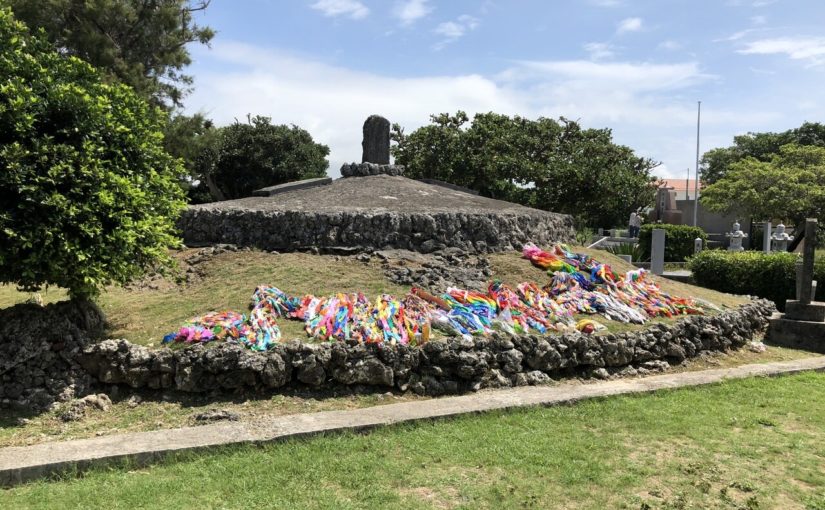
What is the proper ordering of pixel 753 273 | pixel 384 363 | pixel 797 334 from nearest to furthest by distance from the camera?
1. pixel 384 363
2. pixel 797 334
3. pixel 753 273

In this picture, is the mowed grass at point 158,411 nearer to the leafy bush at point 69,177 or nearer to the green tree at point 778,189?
the leafy bush at point 69,177

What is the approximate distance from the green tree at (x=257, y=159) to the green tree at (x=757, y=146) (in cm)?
2848

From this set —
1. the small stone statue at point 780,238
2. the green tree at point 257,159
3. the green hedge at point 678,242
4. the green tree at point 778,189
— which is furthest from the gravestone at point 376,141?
the green tree at point 778,189

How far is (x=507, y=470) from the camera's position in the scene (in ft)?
11.5

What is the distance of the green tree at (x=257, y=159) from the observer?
27125 millimetres

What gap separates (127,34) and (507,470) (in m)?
20.1

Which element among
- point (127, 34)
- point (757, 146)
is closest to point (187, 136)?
point (127, 34)

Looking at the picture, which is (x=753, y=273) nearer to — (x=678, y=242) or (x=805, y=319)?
(x=805, y=319)

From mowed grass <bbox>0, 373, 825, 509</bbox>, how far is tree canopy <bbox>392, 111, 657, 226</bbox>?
1406 centimetres

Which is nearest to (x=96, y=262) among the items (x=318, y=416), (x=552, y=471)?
(x=318, y=416)

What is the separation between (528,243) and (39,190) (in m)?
5.88

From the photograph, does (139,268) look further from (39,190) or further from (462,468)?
(462,468)

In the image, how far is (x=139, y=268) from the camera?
517 cm

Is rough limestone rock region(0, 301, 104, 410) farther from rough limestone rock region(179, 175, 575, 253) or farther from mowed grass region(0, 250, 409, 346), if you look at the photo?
rough limestone rock region(179, 175, 575, 253)
